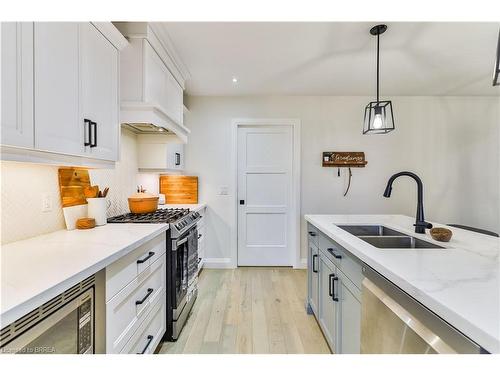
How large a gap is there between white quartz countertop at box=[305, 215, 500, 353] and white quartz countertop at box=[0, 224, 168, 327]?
1203mm

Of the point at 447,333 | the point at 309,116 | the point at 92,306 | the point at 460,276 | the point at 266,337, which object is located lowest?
the point at 266,337

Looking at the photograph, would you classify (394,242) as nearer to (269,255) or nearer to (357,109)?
(269,255)

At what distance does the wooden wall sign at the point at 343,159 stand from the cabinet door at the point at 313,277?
1716mm

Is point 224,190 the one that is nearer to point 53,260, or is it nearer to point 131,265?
point 131,265

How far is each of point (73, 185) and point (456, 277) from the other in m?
2.24

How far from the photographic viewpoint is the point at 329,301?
72.2 inches

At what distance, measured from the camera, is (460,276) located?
3.03 ft

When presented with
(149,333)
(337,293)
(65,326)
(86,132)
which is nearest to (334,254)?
(337,293)

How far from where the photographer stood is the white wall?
3.75 meters

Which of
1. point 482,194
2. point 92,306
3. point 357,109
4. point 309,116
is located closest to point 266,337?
point 92,306

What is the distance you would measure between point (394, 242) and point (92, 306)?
1.77 m

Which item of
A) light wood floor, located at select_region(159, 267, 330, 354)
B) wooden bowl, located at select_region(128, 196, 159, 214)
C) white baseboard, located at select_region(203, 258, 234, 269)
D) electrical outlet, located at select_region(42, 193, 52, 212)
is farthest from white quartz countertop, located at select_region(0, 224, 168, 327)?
white baseboard, located at select_region(203, 258, 234, 269)
